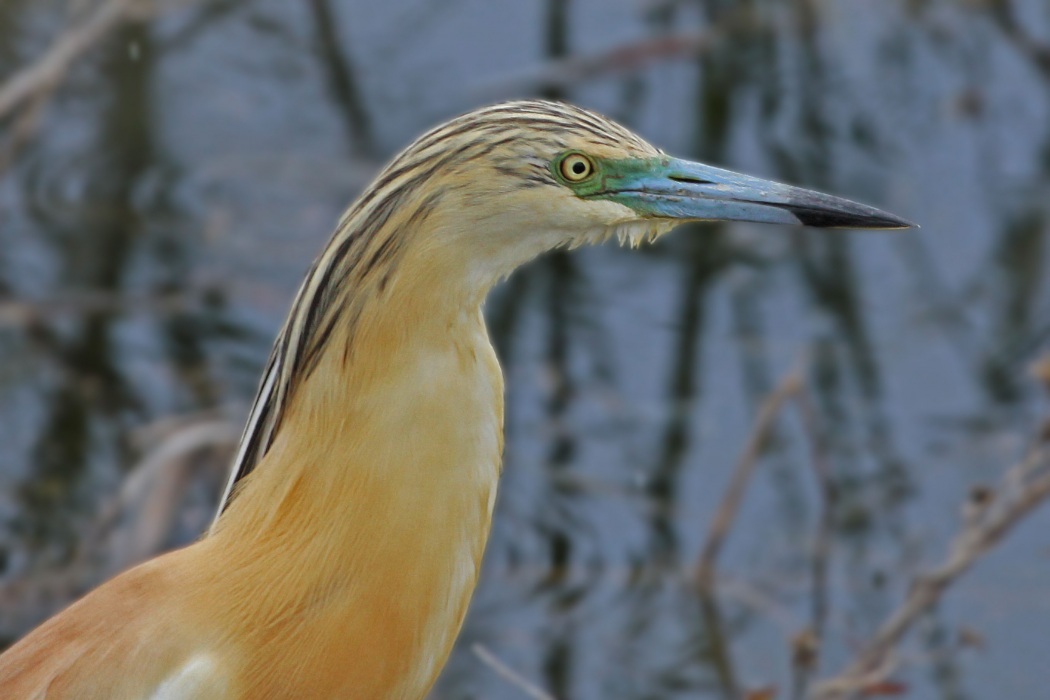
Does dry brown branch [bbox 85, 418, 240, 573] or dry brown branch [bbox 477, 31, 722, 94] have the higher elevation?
dry brown branch [bbox 477, 31, 722, 94]

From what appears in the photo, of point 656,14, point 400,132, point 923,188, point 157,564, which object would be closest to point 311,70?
point 400,132

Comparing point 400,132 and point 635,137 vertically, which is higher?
point 400,132

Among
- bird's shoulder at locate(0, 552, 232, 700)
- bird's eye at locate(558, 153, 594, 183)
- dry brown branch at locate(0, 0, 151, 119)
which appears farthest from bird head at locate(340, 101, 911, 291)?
dry brown branch at locate(0, 0, 151, 119)

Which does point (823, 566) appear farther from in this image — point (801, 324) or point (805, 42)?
point (805, 42)

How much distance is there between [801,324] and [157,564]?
11.1ft

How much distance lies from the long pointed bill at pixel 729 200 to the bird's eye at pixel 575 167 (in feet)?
0.27

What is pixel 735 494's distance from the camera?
473 centimetres

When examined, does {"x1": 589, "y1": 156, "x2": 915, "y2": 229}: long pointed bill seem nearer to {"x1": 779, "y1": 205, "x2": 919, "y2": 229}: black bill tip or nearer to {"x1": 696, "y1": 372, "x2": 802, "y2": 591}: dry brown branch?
{"x1": 779, "y1": 205, "x2": 919, "y2": 229}: black bill tip

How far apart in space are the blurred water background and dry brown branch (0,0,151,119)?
20 cm

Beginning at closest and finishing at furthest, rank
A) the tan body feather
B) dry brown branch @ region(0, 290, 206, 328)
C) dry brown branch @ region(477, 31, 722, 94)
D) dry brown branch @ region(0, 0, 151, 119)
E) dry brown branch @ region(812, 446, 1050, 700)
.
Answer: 1. the tan body feather
2. dry brown branch @ region(812, 446, 1050, 700)
3. dry brown branch @ region(0, 0, 151, 119)
4. dry brown branch @ region(0, 290, 206, 328)
5. dry brown branch @ region(477, 31, 722, 94)

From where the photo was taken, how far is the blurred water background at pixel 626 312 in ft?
15.7

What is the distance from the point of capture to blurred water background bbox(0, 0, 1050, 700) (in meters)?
4.79

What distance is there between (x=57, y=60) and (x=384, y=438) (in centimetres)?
297

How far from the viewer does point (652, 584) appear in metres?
4.91
